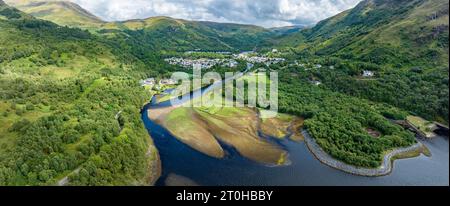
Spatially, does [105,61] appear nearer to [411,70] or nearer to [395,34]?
[411,70]

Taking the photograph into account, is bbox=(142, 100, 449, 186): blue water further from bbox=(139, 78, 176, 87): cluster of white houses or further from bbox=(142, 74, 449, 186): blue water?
bbox=(139, 78, 176, 87): cluster of white houses

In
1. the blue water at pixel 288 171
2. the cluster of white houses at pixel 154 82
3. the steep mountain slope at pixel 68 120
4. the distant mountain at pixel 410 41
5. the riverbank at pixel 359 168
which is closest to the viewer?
the steep mountain slope at pixel 68 120

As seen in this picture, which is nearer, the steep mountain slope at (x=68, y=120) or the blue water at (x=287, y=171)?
the steep mountain slope at (x=68, y=120)

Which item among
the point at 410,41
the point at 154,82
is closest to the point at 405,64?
the point at 410,41

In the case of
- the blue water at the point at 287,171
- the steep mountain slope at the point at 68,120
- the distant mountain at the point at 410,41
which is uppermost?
the distant mountain at the point at 410,41

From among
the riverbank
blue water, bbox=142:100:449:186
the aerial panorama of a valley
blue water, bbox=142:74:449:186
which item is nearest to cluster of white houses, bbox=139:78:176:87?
the aerial panorama of a valley

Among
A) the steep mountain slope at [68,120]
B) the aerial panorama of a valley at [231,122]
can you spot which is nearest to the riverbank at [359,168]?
the aerial panorama of a valley at [231,122]

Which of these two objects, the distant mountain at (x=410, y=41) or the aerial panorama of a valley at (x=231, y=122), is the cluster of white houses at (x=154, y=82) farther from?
the distant mountain at (x=410, y=41)
